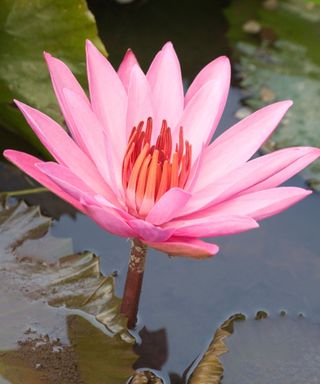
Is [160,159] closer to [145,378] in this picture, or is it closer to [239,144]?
[239,144]

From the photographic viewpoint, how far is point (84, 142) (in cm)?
109

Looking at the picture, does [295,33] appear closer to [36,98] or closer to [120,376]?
[36,98]

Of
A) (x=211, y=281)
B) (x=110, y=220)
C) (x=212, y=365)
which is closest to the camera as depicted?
(x=110, y=220)

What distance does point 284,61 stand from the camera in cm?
199

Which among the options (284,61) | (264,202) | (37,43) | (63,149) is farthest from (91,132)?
(284,61)

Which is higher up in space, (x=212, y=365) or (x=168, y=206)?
(x=168, y=206)

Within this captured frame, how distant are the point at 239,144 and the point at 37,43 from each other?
594mm

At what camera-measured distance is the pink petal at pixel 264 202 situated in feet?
3.32

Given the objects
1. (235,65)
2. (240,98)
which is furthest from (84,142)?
(235,65)

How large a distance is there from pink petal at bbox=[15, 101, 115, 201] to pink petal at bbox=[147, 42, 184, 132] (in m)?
0.13

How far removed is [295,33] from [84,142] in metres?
1.15

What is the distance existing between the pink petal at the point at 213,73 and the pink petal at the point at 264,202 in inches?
9.0

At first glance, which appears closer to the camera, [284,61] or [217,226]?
[217,226]

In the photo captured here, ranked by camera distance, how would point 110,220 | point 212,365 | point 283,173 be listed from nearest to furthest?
1. point 110,220
2. point 283,173
3. point 212,365
